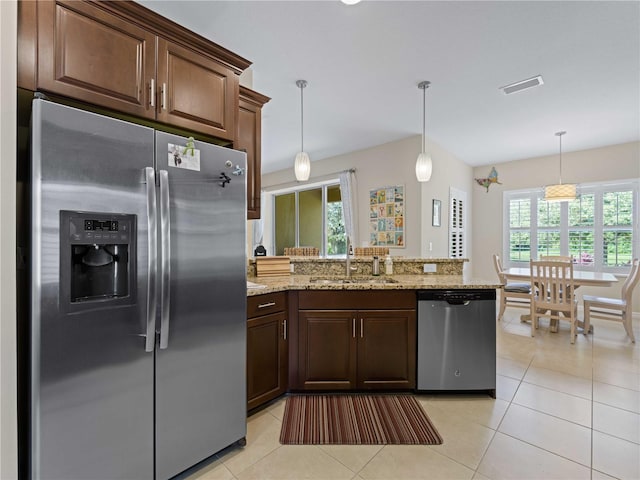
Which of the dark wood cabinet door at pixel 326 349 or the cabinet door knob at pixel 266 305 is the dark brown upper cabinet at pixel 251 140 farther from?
the dark wood cabinet door at pixel 326 349

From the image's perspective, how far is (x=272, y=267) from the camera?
9.52ft

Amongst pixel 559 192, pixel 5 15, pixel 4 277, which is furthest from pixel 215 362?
pixel 559 192

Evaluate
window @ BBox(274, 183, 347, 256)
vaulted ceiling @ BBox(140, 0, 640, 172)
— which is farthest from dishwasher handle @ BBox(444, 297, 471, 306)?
window @ BBox(274, 183, 347, 256)

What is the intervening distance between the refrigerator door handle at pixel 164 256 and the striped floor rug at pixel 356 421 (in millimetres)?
1055

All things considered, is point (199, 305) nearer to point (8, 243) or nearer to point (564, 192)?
point (8, 243)

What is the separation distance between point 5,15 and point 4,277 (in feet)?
3.24

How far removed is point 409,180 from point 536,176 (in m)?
2.82

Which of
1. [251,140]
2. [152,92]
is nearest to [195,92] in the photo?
[152,92]

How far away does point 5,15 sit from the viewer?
1174 mm

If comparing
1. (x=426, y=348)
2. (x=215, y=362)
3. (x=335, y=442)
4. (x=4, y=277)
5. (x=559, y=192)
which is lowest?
(x=335, y=442)

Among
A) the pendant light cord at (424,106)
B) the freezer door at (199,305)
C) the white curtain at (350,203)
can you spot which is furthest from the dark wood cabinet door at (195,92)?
the white curtain at (350,203)

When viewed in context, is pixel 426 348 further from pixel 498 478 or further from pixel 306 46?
pixel 306 46

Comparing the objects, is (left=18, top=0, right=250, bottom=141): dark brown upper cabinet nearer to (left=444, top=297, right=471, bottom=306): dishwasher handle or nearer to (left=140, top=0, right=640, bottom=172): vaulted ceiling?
(left=140, top=0, right=640, bottom=172): vaulted ceiling

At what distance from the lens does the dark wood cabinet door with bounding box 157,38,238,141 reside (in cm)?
164
